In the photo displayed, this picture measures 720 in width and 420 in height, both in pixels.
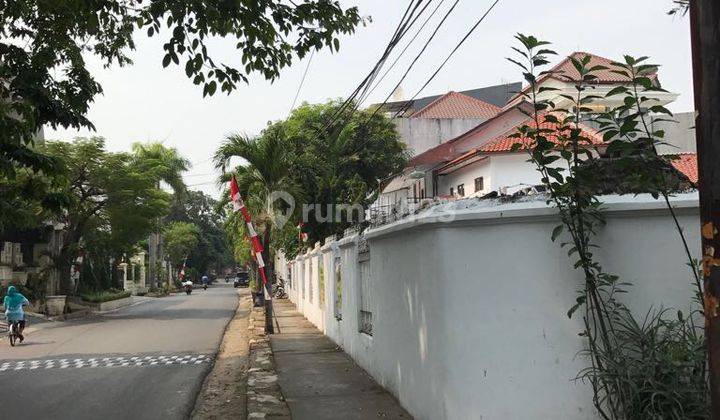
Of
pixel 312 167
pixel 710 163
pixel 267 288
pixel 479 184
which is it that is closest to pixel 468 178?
pixel 479 184

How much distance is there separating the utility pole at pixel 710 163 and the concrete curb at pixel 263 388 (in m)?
4.77

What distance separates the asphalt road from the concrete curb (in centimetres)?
79

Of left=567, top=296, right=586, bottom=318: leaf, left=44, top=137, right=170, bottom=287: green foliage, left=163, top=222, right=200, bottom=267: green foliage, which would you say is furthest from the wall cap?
Answer: left=163, top=222, right=200, bottom=267: green foliage

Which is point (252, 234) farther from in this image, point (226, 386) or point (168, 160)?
point (168, 160)

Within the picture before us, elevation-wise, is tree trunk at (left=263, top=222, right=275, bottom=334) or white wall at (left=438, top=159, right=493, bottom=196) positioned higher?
white wall at (left=438, top=159, right=493, bottom=196)

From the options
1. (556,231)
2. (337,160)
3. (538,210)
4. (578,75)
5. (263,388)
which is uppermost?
(578,75)

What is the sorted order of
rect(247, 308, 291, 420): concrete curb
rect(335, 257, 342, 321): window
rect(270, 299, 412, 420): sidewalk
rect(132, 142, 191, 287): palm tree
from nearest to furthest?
rect(270, 299, 412, 420): sidewalk → rect(247, 308, 291, 420): concrete curb → rect(335, 257, 342, 321): window → rect(132, 142, 191, 287): palm tree

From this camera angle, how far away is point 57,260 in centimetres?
2422

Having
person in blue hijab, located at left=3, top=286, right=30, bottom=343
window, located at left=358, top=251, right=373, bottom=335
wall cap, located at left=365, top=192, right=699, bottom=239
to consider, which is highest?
wall cap, located at left=365, top=192, right=699, bottom=239

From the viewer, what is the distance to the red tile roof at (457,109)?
123 feet

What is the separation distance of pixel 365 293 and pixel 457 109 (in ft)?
101

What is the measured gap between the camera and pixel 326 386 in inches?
320

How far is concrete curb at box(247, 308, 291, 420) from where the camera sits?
22.2 ft

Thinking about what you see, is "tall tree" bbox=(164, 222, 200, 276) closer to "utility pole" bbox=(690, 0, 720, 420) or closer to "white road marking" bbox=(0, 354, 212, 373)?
"white road marking" bbox=(0, 354, 212, 373)
